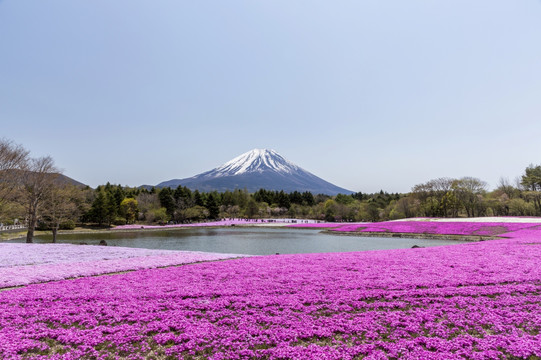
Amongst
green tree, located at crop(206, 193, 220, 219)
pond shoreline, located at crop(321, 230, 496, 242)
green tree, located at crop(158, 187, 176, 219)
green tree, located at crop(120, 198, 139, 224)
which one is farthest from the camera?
green tree, located at crop(206, 193, 220, 219)

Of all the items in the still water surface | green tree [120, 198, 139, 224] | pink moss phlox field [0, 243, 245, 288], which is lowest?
the still water surface

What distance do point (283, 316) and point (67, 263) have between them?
587 inches

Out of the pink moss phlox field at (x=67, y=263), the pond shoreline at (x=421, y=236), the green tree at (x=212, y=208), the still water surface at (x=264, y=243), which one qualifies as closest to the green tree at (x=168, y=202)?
the green tree at (x=212, y=208)

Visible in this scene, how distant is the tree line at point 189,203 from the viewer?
2833 cm

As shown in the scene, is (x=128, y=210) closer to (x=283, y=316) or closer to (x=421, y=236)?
(x=421, y=236)

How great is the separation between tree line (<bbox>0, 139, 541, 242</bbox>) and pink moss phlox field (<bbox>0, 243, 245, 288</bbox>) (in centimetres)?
831

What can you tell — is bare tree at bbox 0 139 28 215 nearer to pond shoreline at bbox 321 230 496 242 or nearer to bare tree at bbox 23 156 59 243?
bare tree at bbox 23 156 59 243

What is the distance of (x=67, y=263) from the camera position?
16.5 metres

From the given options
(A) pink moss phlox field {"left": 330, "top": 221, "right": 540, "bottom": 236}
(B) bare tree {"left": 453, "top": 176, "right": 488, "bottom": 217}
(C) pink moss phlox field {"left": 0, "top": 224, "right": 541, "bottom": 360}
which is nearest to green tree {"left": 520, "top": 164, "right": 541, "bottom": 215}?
(B) bare tree {"left": 453, "top": 176, "right": 488, "bottom": 217}

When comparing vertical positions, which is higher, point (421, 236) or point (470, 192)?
point (470, 192)

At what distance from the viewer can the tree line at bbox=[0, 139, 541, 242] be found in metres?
28.3

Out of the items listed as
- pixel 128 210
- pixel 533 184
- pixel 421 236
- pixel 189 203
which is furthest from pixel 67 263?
pixel 533 184

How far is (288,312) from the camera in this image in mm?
7477

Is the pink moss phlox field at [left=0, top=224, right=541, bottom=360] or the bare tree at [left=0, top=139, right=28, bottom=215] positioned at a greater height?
the bare tree at [left=0, top=139, right=28, bottom=215]
